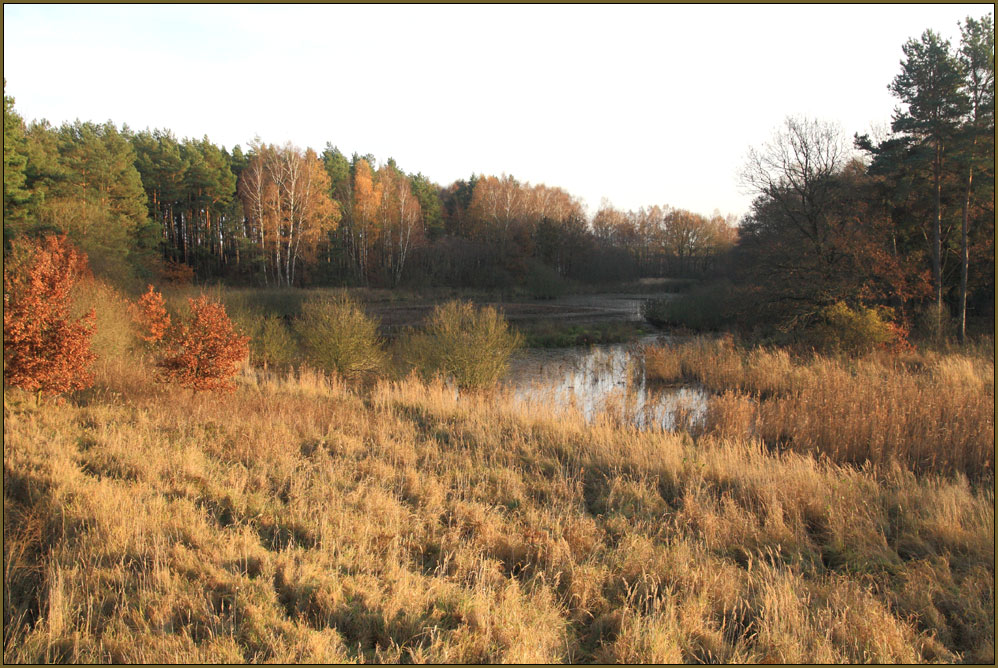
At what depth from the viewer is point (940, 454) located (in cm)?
841

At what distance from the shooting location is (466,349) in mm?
14094

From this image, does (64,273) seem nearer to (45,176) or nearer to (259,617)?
(259,617)

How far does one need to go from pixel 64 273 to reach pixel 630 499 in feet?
30.2

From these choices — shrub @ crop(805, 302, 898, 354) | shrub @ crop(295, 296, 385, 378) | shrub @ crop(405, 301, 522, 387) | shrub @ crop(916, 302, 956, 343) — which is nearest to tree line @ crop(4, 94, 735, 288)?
shrub @ crop(295, 296, 385, 378)

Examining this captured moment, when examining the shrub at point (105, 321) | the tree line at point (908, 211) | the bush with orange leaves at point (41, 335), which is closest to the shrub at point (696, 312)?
the tree line at point (908, 211)

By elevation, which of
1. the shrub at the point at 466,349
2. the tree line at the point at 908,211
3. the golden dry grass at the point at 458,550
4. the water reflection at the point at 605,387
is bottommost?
the water reflection at the point at 605,387

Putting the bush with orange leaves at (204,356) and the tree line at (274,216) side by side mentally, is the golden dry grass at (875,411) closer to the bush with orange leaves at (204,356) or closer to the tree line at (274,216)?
the bush with orange leaves at (204,356)

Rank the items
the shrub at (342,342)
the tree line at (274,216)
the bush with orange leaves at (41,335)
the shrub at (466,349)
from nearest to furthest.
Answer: the bush with orange leaves at (41,335), the shrub at (466,349), the shrub at (342,342), the tree line at (274,216)

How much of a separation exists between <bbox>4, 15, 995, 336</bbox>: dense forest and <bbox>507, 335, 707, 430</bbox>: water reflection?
21.8 feet

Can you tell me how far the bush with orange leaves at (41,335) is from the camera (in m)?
7.47

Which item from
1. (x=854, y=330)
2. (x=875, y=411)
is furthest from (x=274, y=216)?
(x=875, y=411)

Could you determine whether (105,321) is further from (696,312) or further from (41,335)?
(696,312)

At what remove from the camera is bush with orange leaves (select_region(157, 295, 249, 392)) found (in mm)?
9727

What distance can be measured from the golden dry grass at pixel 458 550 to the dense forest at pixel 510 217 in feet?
52.5
